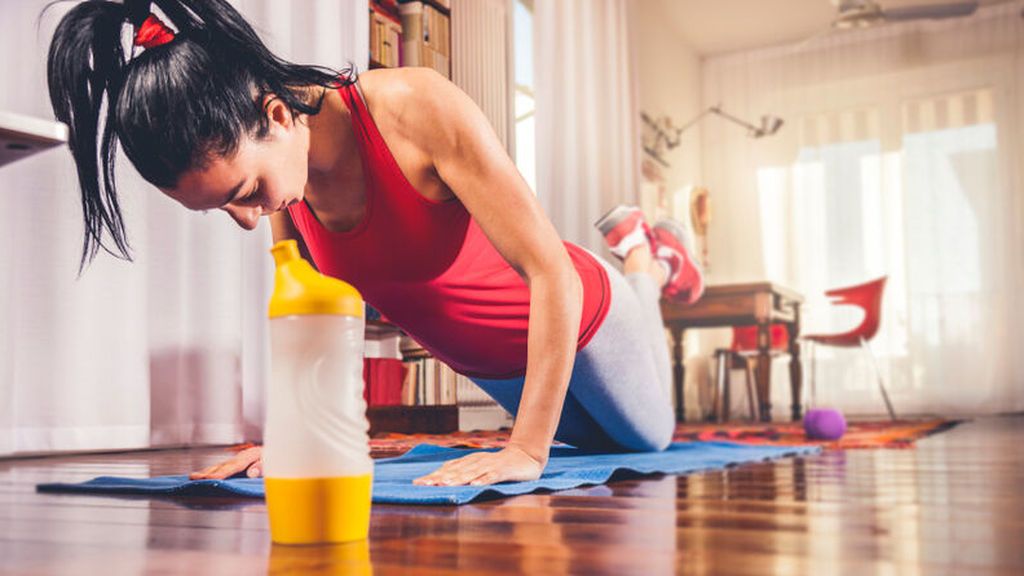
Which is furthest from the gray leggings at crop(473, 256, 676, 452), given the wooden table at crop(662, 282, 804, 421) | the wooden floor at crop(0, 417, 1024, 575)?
the wooden table at crop(662, 282, 804, 421)

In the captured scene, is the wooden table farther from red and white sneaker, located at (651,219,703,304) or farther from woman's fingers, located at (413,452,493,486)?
woman's fingers, located at (413,452,493,486)

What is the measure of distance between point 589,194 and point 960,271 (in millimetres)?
2984

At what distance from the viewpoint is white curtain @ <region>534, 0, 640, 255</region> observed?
4.58 metres

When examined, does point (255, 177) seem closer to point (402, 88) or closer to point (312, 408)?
point (402, 88)

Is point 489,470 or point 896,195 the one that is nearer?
point 489,470

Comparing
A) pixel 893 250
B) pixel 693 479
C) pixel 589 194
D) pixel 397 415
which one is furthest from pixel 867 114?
pixel 693 479

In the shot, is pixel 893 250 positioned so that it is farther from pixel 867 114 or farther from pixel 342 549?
pixel 342 549

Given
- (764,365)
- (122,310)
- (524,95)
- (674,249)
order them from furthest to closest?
(764,365) < (524,95) < (674,249) < (122,310)

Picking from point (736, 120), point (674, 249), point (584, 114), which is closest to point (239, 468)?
point (674, 249)

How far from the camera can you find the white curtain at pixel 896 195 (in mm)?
6406

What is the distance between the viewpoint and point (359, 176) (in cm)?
132

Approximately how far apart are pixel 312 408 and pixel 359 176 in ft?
2.27

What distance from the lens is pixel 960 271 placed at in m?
6.46

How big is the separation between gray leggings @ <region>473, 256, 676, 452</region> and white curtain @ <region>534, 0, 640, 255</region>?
256 cm
